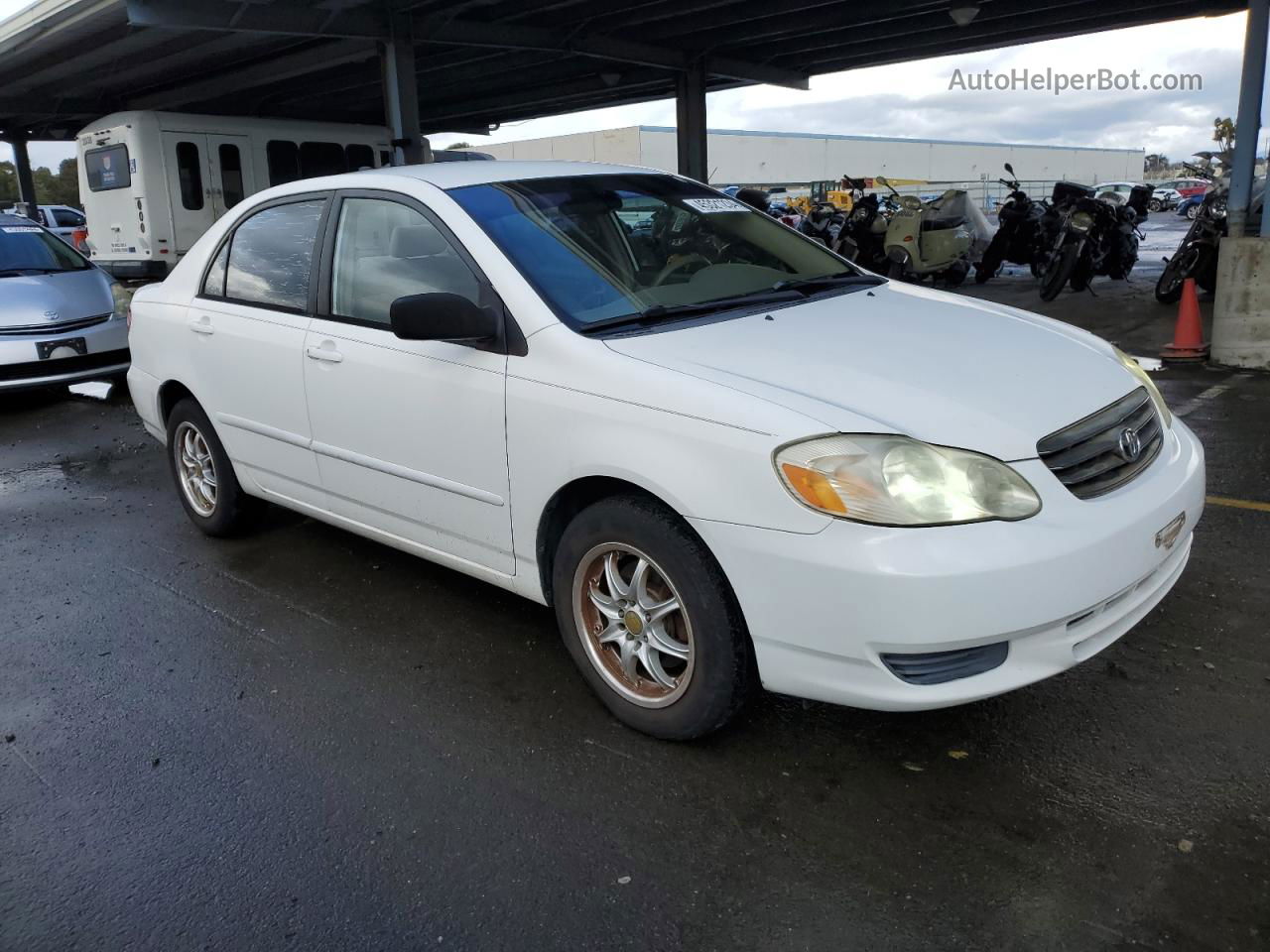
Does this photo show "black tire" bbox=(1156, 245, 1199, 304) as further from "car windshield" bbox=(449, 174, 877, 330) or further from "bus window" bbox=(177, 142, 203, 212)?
"bus window" bbox=(177, 142, 203, 212)

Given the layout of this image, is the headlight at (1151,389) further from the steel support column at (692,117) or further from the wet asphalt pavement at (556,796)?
the steel support column at (692,117)

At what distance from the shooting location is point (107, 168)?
47.3 feet

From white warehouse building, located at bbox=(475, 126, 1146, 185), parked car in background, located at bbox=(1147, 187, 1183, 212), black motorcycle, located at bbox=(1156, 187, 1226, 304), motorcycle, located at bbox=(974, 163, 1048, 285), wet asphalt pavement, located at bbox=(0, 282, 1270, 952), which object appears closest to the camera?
wet asphalt pavement, located at bbox=(0, 282, 1270, 952)

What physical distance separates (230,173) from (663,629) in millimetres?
13536

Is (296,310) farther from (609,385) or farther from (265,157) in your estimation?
(265,157)

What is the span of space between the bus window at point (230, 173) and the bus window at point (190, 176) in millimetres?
327

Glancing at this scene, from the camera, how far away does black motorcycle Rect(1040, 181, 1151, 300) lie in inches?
436

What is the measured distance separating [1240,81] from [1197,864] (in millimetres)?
9047

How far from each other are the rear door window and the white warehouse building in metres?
44.2

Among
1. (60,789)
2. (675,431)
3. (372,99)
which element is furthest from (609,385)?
(372,99)

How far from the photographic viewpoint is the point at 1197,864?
7.76 ft

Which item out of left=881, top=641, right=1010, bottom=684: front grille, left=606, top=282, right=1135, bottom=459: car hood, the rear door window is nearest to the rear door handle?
the rear door window

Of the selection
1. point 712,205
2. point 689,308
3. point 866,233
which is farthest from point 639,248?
point 866,233

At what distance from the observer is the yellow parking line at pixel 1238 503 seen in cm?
472
